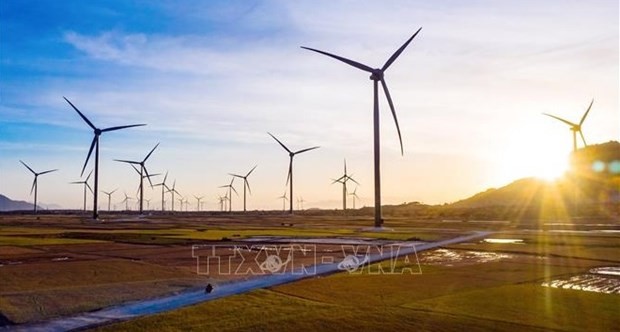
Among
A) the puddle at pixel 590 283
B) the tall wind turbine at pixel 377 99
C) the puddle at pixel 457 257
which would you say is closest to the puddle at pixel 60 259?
the puddle at pixel 457 257

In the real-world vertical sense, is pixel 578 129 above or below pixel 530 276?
above

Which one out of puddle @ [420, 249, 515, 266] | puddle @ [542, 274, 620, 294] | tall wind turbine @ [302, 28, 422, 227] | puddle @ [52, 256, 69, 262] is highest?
tall wind turbine @ [302, 28, 422, 227]

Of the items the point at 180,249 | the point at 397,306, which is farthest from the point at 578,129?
the point at 397,306

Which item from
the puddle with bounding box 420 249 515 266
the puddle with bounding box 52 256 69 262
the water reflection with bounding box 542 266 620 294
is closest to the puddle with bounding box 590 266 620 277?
the water reflection with bounding box 542 266 620 294

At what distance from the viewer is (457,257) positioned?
32969 millimetres

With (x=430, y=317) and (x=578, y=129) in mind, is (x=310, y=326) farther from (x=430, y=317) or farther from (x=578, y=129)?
(x=578, y=129)

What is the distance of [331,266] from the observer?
1086 inches

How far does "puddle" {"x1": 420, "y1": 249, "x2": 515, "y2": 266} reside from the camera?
30078 millimetres

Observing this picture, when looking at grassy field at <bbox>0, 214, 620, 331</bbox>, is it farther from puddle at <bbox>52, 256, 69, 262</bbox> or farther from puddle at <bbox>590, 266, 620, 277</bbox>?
puddle at <bbox>590, 266, 620, 277</bbox>

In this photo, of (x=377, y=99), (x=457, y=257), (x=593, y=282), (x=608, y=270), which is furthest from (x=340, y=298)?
(x=377, y=99)

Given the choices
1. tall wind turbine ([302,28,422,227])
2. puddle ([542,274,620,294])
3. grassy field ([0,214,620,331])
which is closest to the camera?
grassy field ([0,214,620,331])

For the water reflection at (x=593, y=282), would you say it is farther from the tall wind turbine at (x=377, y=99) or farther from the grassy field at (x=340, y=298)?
the tall wind turbine at (x=377, y=99)

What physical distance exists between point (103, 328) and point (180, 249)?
23636 mm

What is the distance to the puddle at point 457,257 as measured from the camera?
1184 inches
